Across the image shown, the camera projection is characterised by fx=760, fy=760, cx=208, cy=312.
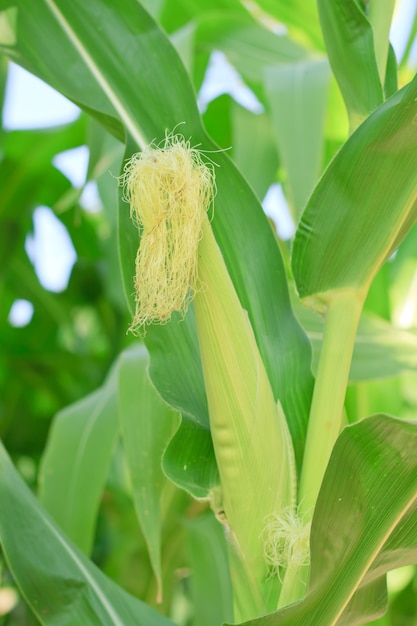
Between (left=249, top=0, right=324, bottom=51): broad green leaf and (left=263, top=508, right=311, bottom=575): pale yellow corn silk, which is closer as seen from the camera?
(left=263, top=508, right=311, bottom=575): pale yellow corn silk

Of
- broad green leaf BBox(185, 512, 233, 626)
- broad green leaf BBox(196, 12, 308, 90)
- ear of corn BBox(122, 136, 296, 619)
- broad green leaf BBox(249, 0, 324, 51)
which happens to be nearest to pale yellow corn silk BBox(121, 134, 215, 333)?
ear of corn BBox(122, 136, 296, 619)

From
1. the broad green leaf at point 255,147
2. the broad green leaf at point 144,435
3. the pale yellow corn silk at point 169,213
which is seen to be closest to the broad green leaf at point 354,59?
the pale yellow corn silk at point 169,213

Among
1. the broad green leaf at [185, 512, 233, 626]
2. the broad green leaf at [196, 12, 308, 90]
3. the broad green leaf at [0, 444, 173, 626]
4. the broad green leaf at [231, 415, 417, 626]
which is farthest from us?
the broad green leaf at [196, 12, 308, 90]

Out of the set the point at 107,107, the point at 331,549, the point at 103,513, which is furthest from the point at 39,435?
the point at 331,549

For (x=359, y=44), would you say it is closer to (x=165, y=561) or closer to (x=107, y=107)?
(x=107, y=107)

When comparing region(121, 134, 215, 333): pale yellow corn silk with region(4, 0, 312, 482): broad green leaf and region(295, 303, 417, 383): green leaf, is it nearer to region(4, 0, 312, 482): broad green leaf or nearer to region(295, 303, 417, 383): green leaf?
region(4, 0, 312, 482): broad green leaf

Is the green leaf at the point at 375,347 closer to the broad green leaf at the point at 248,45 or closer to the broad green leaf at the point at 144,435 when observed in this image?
the broad green leaf at the point at 144,435

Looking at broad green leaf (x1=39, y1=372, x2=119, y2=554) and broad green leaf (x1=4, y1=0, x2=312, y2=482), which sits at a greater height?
broad green leaf (x1=4, y1=0, x2=312, y2=482)

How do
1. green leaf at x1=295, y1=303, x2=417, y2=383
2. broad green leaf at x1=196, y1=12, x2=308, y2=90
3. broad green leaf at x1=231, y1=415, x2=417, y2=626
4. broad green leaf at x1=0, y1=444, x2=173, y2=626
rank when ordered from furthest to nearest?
1. broad green leaf at x1=196, y1=12, x2=308, y2=90
2. green leaf at x1=295, y1=303, x2=417, y2=383
3. broad green leaf at x1=0, y1=444, x2=173, y2=626
4. broad green leaf at x1=231, y1=415, x2=417, y2=626
